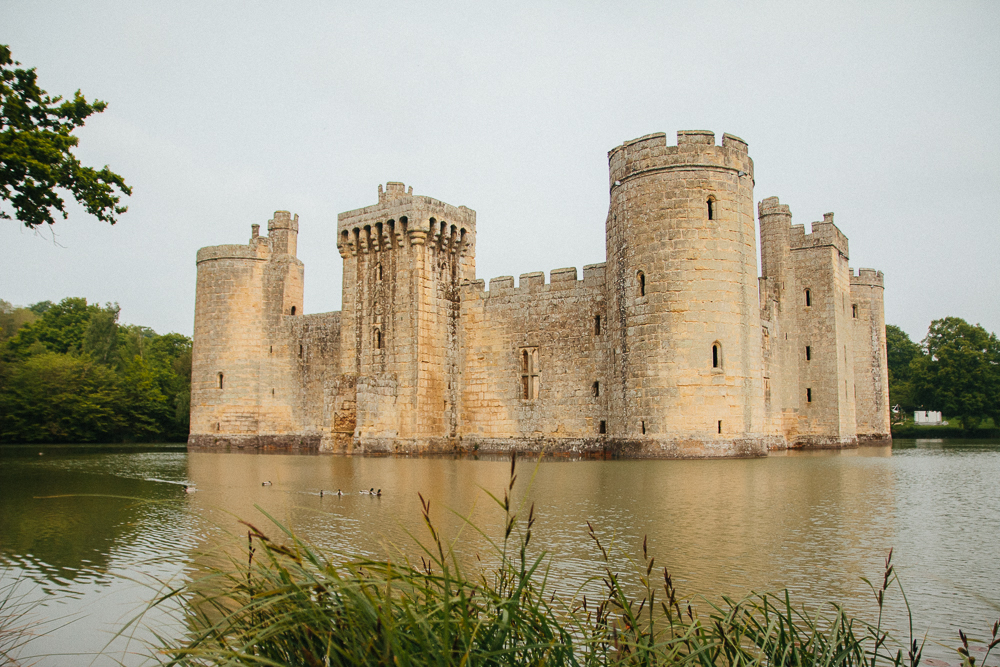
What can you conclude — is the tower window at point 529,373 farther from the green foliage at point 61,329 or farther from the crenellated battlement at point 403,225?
the green foliage at point 61,329

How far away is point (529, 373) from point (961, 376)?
32.5m

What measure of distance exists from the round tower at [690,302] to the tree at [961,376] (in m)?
30.7

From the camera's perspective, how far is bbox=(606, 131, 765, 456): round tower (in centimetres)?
1850

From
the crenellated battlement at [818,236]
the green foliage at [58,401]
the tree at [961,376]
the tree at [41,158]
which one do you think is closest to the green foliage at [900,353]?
the tree at [961,376]

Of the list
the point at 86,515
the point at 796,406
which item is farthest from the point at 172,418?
the point at 86,515

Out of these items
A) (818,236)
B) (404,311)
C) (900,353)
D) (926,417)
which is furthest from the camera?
(900,353)

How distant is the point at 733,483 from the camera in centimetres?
1196

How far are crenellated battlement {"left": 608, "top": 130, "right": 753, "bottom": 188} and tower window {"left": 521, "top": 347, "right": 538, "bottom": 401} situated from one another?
6650mm

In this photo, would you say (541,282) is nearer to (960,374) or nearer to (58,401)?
(58,401)

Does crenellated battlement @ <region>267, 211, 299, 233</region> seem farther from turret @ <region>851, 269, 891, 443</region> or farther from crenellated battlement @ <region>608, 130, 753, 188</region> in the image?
turret @ <region>851, 269, 891, 443</region>

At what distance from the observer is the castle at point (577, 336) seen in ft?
61.6

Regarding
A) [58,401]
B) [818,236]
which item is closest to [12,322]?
[58,401]

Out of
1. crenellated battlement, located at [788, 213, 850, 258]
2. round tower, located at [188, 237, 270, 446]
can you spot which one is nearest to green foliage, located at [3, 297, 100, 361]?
round tower, located at [188, 237, 270, 446]

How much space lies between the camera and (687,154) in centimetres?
1909
